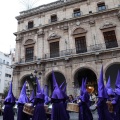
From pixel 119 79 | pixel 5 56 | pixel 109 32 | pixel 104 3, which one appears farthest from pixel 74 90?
pixel 5 56

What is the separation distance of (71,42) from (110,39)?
170 inches

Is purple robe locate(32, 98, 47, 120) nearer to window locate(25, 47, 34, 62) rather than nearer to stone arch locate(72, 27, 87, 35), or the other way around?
stone arch locate(72, 27, 87, 35)

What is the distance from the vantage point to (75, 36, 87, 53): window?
18.4m

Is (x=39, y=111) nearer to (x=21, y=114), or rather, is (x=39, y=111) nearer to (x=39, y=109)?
(x=39, y=109)

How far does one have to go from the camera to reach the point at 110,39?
58.6ft

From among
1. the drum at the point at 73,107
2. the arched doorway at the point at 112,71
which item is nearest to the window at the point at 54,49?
the arched doorway at the point at 112,71

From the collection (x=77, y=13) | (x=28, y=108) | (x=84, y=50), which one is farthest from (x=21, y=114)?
(x=77, y=13)

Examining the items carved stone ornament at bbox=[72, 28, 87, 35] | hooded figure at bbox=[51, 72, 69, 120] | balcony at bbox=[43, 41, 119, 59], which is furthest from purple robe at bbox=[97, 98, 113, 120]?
carved stone ornament at bbox=[72, 28, 87, 35]

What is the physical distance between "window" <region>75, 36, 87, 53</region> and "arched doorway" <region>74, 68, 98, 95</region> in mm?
2170

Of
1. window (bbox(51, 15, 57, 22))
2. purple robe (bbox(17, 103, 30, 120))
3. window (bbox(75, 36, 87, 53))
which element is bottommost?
purple robe (bbox(17, 103, 30, 120))

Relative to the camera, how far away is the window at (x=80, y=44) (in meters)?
18.4

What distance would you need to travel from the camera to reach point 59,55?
742 inches

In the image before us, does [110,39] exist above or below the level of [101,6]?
below

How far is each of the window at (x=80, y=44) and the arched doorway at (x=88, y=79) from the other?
217cm
